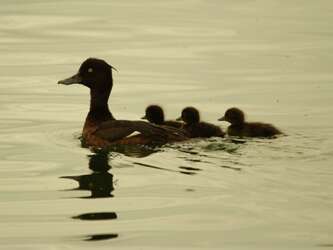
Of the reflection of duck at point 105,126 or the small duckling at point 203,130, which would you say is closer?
the reflection of duck at point 105,126

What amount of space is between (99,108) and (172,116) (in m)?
1.91

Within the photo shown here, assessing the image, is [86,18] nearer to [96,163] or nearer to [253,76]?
[253,76]

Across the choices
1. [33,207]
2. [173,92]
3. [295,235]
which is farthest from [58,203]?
[173,92]

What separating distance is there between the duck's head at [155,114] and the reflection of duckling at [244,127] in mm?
771

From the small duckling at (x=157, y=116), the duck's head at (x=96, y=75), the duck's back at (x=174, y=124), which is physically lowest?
the duck's back at (x=174, y=124)

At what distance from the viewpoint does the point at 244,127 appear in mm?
15117

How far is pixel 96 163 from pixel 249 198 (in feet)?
8.32

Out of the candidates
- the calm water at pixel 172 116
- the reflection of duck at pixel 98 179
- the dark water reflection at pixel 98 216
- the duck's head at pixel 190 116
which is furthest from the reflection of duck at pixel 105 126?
the dark water reflection at pixel 98 216

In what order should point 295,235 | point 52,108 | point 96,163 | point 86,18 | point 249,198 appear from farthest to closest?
1. point 86,18
2. point 52,108
3. point 96,163
4. point 249,198
5. point 295,235

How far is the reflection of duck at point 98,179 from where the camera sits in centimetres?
1248

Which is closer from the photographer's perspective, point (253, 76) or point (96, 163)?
point (96, 163)

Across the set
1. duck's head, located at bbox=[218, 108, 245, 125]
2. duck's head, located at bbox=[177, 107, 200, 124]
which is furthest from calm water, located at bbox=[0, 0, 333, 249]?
duck's head, located at bbox=[177, 107, 200, 124]

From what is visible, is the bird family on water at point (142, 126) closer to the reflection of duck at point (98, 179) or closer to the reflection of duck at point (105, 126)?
the reflection of duck at point (105, 126)

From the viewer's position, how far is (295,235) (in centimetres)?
1069
